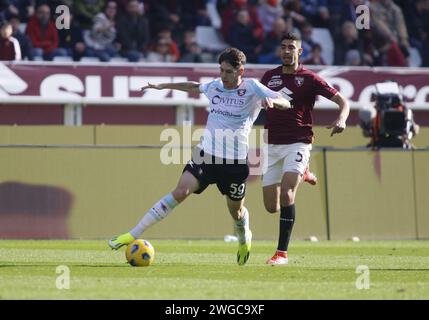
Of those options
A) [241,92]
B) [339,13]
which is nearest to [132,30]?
[339,13]

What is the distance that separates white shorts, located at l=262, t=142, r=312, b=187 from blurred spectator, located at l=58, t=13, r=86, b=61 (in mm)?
10625

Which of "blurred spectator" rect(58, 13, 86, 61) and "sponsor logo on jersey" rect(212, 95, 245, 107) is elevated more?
"blurred spectator" rect(58, 13, 86, 61)

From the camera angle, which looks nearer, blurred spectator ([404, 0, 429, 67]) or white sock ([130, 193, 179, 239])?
white sock ([130, 193, 179, 239])

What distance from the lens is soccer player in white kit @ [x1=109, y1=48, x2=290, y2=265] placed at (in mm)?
12008

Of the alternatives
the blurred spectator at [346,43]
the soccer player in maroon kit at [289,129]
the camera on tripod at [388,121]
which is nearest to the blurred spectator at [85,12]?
the blurred spectator at [346,43]

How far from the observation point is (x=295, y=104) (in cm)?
1306

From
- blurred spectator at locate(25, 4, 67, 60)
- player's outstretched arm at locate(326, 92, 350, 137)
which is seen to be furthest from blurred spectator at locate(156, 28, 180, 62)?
player's outstretched arm at locate(326, 92, 350, 137)

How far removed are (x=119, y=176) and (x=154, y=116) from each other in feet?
11.9

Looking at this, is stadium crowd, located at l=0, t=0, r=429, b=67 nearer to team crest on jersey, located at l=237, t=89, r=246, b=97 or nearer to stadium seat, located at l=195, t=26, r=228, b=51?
stadium seat, located at l=195, t=26, r=228, b=51

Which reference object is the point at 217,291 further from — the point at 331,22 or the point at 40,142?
the point at 331,22

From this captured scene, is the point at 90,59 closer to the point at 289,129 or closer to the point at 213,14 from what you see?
the point at 213,14

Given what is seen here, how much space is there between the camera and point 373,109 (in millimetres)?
20953

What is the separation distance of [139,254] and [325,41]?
15.6 m

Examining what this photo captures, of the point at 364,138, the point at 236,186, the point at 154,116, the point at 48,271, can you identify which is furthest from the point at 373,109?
the point at 48,271
